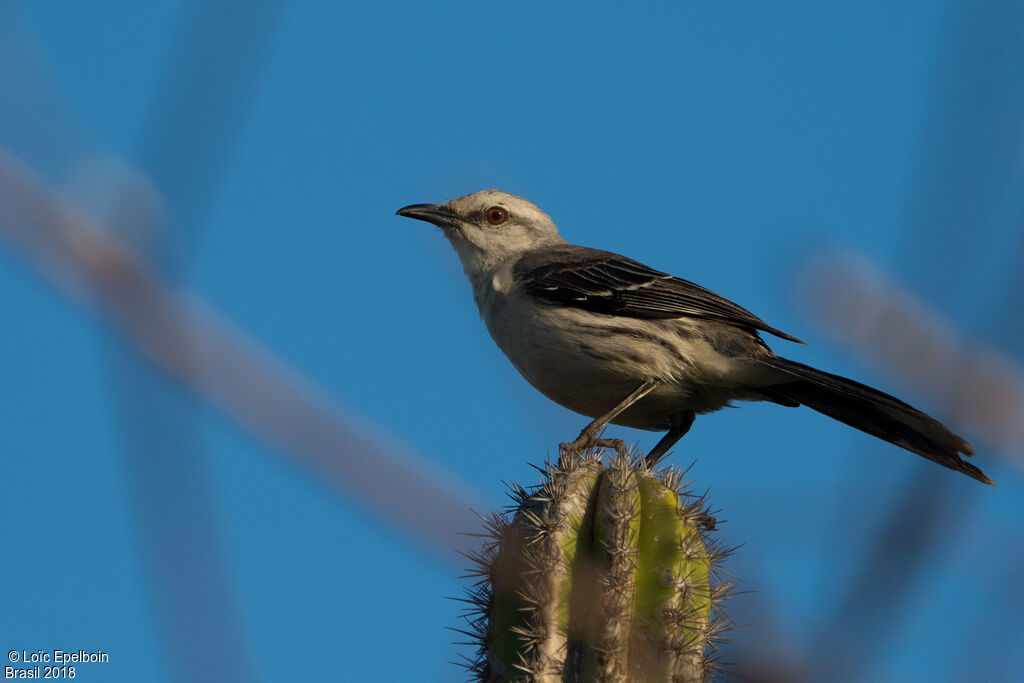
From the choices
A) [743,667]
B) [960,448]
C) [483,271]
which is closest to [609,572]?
[960,448]

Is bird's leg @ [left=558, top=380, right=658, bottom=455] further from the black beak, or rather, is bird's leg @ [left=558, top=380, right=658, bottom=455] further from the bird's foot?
the black beak

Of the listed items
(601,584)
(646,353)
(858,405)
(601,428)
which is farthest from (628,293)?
(601,584)

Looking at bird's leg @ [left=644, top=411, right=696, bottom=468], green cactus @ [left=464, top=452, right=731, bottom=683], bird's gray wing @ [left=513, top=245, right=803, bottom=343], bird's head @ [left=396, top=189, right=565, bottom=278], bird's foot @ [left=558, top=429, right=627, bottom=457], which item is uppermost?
bird's head @ [left=396, top=189, right=565, bottom=278]

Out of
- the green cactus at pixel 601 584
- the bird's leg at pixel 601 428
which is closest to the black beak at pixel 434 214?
the bird's leg at pixel 601 428

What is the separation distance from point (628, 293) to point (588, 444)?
1.59 metres

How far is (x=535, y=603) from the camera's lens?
4.28 m

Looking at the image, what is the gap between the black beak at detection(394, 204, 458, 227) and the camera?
9.40m

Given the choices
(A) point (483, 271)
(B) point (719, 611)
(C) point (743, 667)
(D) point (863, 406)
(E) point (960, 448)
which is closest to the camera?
(C) point (743, 667)

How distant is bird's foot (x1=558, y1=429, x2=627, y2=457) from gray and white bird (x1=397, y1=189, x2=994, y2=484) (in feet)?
0.58

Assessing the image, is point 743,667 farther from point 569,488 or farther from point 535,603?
point 569,488

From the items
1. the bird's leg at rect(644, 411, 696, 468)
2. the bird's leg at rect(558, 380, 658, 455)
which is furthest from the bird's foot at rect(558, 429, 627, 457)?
the bird's leg at rect(644, 411, 696, 468)

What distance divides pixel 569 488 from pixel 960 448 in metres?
2.20

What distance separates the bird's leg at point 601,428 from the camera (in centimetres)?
589

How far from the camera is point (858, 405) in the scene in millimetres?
6879
